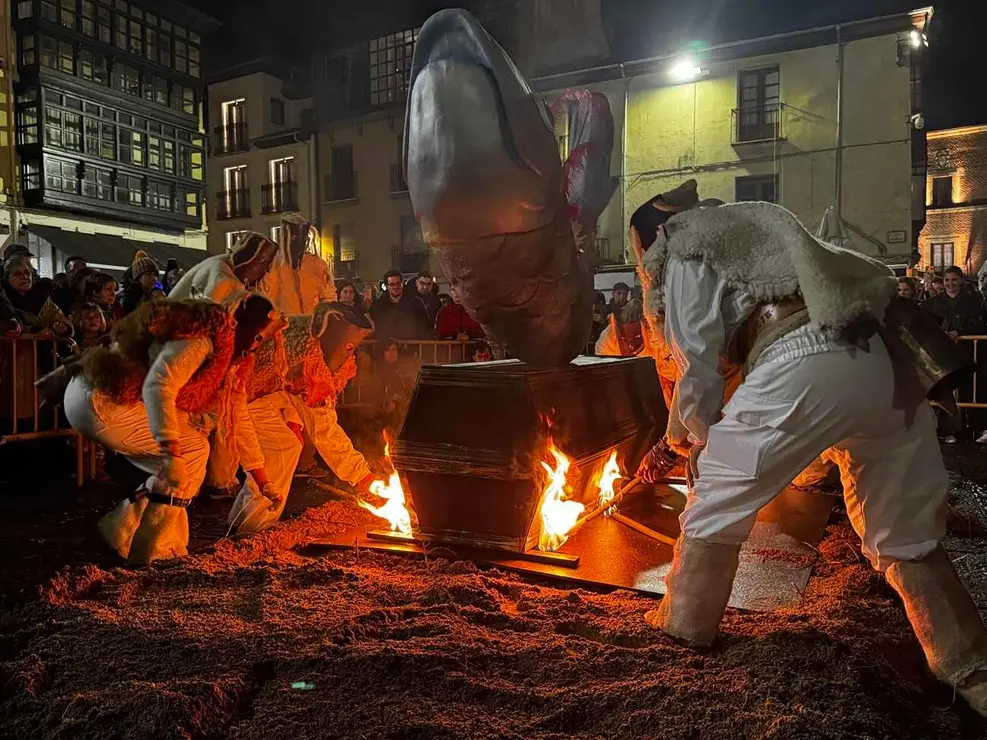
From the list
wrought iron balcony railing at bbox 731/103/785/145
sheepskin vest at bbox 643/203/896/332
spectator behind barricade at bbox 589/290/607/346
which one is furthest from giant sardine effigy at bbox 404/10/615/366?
wrought iron balcony railing at bbox 731/103/785/145

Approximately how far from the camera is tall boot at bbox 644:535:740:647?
2.85 meters

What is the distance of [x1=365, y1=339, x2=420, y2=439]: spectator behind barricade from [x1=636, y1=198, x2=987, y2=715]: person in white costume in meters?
6.76

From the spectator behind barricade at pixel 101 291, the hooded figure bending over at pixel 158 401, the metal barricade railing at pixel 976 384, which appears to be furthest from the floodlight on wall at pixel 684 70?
the hooded figure bending over at pixel 158 401

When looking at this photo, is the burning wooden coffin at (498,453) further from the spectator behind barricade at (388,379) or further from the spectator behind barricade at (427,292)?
the spectator behind barricade at (427,292)

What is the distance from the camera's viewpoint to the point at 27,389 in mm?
6848

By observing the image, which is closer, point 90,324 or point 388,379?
point 90,324

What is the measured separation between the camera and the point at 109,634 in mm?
3240

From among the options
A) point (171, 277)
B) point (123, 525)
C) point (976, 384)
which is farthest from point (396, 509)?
point (976, 384)

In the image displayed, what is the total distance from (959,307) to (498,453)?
837 centimetres

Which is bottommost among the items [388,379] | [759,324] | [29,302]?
[388,379]

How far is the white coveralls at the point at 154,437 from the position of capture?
417cm

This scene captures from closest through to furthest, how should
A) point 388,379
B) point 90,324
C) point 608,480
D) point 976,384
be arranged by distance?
point 608,480, point 90,324, point 976,384, point 388,379

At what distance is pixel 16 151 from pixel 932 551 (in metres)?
33.2

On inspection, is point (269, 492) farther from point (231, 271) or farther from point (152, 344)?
point (231, 271)
